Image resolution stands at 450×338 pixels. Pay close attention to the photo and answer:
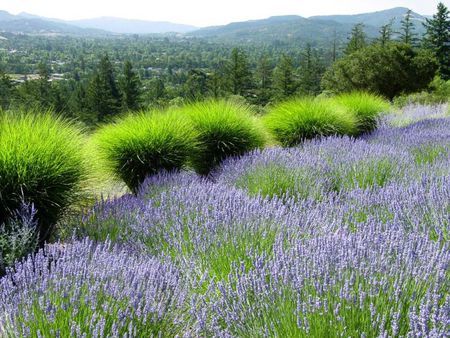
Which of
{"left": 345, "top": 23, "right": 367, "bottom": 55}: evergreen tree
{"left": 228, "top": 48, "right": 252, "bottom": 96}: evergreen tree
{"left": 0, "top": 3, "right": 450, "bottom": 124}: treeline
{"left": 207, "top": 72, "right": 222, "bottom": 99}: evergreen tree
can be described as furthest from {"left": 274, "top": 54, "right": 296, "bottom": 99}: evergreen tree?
{"left": 207, "top": 72, "right": 222, "bottom": 99}: evergreen tree

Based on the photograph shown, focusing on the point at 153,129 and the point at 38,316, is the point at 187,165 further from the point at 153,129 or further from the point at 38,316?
the point at 38,316

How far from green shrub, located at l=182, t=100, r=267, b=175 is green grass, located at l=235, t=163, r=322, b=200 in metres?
1.65

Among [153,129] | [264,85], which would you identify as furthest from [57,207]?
[264,85]

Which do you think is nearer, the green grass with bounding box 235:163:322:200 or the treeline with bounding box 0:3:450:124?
the green grass with bounding box 235:163:322:200

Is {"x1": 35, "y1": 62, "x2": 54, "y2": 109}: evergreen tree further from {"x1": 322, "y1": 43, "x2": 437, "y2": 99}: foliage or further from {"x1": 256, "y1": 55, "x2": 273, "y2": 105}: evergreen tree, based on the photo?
{"x1": 322, "y1": 43, "x2": 437, "y2": 99}: foliage

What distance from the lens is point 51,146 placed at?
154 inches

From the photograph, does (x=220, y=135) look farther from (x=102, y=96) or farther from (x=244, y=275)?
(x=102, y=96)

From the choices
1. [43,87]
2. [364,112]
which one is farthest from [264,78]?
[364,112]

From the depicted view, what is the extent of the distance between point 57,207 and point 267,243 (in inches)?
81.8

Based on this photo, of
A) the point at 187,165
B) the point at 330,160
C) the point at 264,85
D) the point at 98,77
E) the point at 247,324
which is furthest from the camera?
the point at 264,85

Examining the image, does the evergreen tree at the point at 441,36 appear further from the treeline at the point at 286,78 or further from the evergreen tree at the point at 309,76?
the evergreen tree at the point at 309,76

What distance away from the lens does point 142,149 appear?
212 inches

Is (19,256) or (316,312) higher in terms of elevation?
(316,312)

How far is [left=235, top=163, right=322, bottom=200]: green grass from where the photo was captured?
416 centimetres
